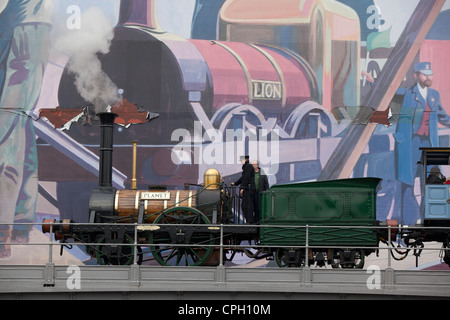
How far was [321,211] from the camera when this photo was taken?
15305 mm

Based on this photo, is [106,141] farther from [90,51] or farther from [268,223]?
[90,51]

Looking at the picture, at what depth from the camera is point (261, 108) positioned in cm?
2144

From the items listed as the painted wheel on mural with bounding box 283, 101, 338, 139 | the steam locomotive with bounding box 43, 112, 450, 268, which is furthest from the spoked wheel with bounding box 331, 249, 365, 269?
the painted wheel on mural with bounding box 283, 101, 338, 139

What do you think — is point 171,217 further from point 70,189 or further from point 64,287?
point 70,189

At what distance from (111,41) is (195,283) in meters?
10.7

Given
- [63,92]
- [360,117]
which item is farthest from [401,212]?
[63,92]

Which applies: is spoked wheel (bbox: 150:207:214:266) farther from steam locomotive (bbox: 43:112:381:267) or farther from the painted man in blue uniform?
the painted man in blue uniform

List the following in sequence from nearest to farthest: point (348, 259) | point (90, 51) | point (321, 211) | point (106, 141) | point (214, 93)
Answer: point (348, 259)
point (321, 211)
point (106, 141)
point (214, 93)
point (90, 51)

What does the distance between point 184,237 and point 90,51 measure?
8.86 m

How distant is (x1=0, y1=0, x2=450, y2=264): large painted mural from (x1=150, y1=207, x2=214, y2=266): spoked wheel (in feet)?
18.3

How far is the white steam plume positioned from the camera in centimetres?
2153

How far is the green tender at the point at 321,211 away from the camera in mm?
15109

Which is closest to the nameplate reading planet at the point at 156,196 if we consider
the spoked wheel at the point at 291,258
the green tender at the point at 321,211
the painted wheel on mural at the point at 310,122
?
the green tender at the point at 321,211

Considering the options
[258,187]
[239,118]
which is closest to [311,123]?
[239,118]
